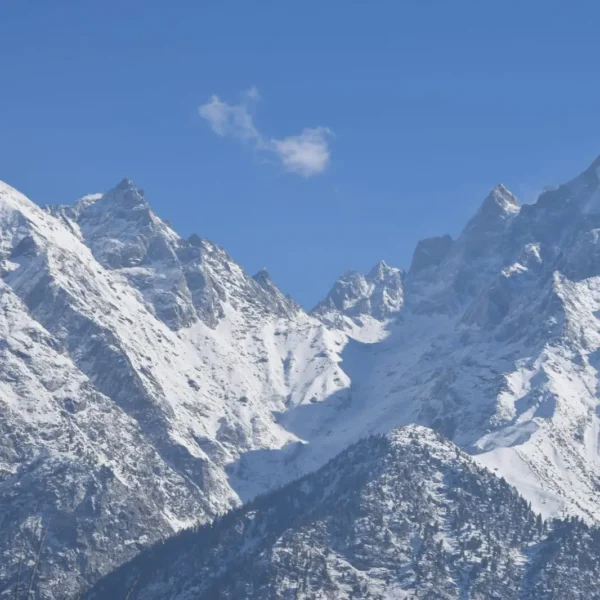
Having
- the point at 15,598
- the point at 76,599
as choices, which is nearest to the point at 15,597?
A: the point at 15,598

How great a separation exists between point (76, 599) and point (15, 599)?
29.5ft

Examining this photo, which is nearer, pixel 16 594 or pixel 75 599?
pixel 16 594

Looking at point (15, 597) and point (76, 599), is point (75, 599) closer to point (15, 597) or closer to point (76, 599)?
point (76, 599)

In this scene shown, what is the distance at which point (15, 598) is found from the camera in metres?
44.9

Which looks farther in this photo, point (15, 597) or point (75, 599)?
point (75, 599)

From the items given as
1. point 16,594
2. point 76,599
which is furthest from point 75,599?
point 16,594

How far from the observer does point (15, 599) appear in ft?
148

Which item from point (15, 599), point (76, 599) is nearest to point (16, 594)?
point (15, 599)

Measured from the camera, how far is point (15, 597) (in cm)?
4497

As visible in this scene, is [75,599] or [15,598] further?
[75,599]

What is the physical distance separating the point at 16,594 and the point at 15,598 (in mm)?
537

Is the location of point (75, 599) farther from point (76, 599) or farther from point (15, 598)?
point (15, 598)

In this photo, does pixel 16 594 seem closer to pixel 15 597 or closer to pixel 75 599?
pixel 15 597

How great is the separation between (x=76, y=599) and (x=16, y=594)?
28.1 feet
